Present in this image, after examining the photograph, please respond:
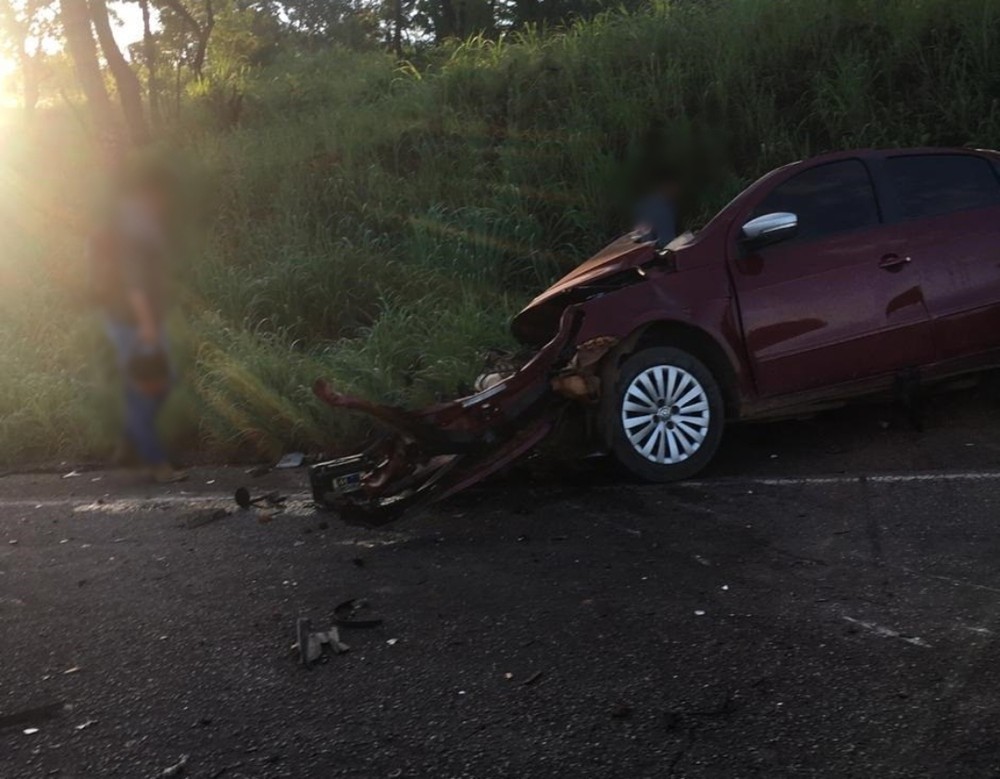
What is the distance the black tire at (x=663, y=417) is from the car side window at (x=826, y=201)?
1.08 meters

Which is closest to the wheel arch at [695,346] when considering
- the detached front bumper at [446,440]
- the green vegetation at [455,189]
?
the detached front bumper at [446,440]

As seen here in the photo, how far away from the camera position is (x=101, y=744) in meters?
3.99

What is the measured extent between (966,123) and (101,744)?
10.1m

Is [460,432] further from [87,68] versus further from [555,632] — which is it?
[87,68]

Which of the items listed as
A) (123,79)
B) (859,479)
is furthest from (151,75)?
(859,479)

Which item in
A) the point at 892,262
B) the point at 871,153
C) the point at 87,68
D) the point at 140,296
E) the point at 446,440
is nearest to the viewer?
the point at 446,440

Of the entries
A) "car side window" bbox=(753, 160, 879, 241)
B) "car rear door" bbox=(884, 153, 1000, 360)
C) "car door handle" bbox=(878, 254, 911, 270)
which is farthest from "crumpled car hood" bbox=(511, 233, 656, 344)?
"car rear door" bbox=(884, 153, 1000, 360)

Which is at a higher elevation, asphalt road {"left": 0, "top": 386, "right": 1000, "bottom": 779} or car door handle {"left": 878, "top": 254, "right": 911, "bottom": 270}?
car door handle {"left": 878, "top": 254, "right": 911, "bottom": 270}

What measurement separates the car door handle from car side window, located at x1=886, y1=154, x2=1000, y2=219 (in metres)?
0.31

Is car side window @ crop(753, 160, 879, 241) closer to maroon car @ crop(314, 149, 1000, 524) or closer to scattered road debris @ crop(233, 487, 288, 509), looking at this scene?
maroon car @ crop(314, 149, 1000, 524)

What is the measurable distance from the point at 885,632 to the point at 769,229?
119 inches

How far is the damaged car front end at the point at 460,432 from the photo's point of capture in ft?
20.5

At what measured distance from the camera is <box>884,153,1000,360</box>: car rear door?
695cm

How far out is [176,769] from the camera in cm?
374
